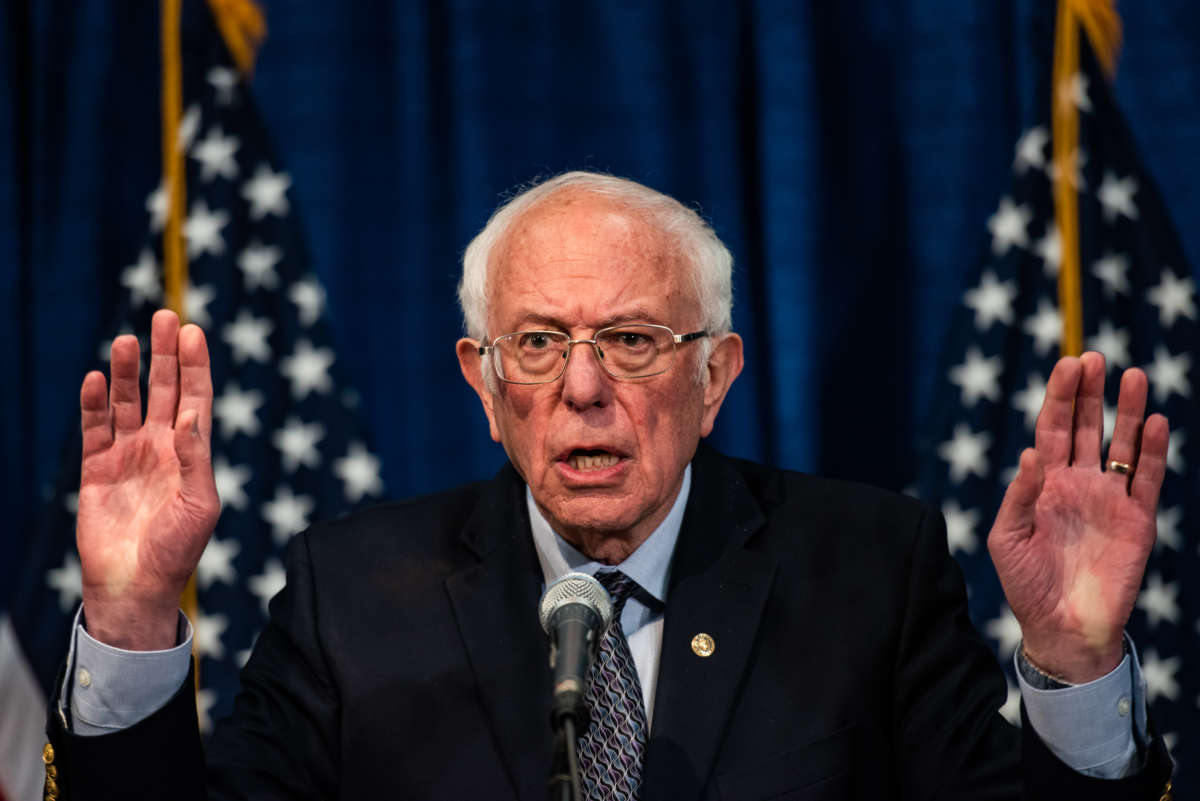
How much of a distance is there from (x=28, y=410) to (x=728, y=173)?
6.96 ft

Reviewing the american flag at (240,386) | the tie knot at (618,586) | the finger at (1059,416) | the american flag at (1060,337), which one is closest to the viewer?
the finger at (1059,416)

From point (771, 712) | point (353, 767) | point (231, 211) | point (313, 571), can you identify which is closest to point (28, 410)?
point (231, 211)

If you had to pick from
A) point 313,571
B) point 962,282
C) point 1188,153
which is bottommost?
point 313,571

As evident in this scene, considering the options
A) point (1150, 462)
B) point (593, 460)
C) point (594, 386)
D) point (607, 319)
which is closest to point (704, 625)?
point (593, 460)

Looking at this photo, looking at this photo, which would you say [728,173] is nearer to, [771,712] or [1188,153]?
[1188,153]

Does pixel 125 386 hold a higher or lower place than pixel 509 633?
higher

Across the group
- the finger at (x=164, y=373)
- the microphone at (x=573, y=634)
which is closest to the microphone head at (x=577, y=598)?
the microphone at (x=573, y=634)

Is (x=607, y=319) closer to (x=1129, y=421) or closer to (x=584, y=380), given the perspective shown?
(x=584, y=380)

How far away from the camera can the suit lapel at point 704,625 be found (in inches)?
81.0

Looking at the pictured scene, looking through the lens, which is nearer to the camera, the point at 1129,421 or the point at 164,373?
the point at 1129,421

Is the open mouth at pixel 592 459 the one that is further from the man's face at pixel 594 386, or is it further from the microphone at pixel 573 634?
the microphone at pixel 573 634

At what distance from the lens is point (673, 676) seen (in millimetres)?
2129

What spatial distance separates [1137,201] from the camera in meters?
3.50

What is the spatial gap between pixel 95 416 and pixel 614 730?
0.95 meters
